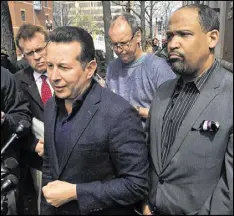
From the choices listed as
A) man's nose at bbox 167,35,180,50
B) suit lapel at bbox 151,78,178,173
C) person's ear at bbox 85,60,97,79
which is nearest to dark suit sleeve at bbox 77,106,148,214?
suit lapel at bbox 151,78,178,173

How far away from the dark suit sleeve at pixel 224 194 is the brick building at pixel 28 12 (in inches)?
1671

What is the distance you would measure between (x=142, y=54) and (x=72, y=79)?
1.35 meters

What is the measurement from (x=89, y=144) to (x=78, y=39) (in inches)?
25.8

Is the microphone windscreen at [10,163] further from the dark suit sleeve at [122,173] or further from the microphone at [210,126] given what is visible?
the microphone at [210,126]

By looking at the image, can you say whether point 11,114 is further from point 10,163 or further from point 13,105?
point 10,163

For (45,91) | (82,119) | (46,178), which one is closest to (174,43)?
(82,119)

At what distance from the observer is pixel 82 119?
6.29 feet

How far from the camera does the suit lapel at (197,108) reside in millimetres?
1787

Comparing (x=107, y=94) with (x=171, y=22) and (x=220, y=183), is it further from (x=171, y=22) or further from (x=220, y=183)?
(x=220, y=183)

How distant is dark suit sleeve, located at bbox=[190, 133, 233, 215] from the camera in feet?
5.13

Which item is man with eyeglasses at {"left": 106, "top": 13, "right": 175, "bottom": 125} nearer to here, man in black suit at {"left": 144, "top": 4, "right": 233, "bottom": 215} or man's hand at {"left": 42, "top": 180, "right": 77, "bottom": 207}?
man in black suit at {"left": 144, "top": 4, "right": 233, "bottom": 215}

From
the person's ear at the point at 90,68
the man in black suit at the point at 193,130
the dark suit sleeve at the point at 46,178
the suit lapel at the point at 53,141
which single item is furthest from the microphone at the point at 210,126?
the dark suit sleeve at the point at 46,178

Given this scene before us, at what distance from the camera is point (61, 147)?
6.53 ft

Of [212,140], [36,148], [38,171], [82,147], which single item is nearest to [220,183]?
[212,140]
